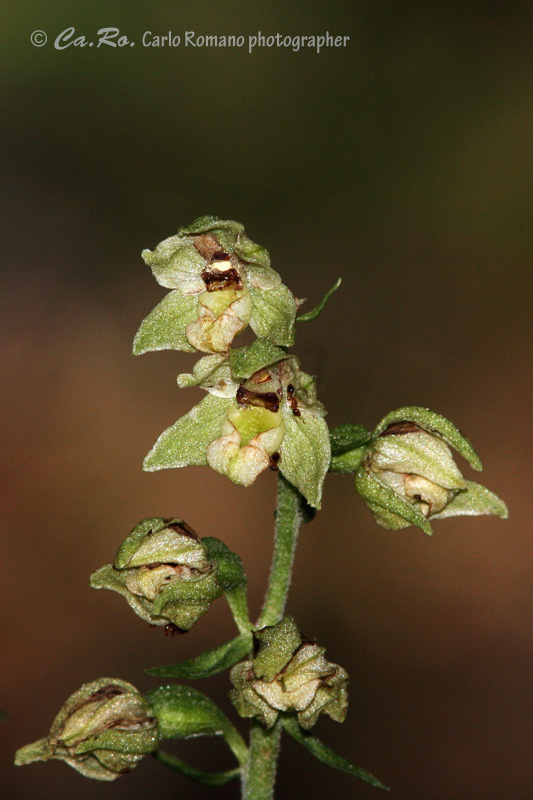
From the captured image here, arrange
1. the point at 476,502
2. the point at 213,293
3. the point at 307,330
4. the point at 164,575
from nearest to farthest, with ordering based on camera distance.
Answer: the point at 164,575 → the point at 213,293 → the point at 476,502 → the point at 307,330

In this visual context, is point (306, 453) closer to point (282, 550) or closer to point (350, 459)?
point (350, 459)

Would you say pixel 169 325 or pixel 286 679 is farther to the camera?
pixel 169 325

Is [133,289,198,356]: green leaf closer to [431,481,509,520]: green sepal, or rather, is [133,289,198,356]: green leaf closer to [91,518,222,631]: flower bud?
[91,518,222,631]: flower bud

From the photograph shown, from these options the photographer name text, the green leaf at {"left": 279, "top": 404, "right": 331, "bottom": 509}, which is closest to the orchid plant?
the green leaf at {"left": 279, "top": 404, "right": 331, "bottom": 509}

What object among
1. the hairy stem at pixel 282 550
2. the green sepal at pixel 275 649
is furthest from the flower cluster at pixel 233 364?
the green sepal at pixel 275 649

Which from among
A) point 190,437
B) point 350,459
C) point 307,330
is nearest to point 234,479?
point 190,437

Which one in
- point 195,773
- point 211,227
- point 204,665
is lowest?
point 195,773
